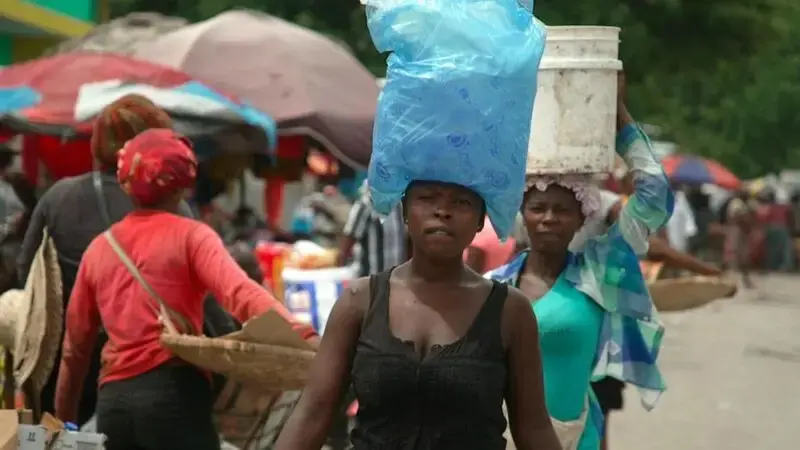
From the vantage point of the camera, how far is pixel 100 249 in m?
4.84

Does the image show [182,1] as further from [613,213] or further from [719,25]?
[613,213]

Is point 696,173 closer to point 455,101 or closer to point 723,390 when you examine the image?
point 723,390

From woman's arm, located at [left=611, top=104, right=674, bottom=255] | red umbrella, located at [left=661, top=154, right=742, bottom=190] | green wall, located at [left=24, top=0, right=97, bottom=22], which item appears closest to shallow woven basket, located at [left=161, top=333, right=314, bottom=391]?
woman's arm, located at [left=611, top=104, right=674, bottom=255]

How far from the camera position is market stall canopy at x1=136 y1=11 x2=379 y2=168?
42.4ft

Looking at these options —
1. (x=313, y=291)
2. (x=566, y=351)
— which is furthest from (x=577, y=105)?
(x=313, y=291)

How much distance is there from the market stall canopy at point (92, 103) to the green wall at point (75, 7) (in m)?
8.00

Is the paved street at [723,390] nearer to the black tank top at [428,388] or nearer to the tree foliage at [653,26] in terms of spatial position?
the tree foliage at [653,26]

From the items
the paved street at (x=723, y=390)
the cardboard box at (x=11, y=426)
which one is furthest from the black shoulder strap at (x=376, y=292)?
the paved street at (x=723, y=390)

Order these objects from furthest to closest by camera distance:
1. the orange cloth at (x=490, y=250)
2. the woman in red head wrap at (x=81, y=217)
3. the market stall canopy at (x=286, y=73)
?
the market stall canopy at (x=286, y=73)
the orange cloth at (x=490, y=250)
the woman in red head wrap at (x=81, y=217)

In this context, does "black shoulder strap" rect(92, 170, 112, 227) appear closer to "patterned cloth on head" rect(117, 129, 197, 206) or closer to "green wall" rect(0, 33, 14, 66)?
"patterned cloth on head" rect(117, 129, 197, 206)

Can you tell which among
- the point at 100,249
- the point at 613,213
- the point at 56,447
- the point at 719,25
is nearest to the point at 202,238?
the point at 100,249

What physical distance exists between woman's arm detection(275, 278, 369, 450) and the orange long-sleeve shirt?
4.69ft

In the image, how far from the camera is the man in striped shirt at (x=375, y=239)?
9.23 meters

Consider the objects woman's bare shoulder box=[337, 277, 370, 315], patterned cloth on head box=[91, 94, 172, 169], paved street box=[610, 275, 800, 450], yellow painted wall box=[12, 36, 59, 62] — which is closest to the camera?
woman's bare shoulder box=[337, 277, 370, 315]
